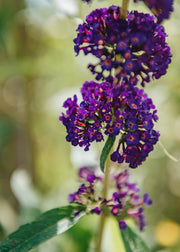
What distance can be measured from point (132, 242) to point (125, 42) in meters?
1.01

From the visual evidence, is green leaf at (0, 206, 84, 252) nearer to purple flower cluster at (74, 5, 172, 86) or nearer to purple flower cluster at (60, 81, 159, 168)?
purple flower cluster at (60, 81, 159, 168)

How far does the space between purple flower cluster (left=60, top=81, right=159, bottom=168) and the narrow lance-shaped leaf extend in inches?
18.2

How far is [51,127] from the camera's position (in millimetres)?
3670

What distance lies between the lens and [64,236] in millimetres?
2621

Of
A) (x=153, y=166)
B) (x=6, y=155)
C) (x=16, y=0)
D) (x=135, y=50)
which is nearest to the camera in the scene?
(x=135, y=50)

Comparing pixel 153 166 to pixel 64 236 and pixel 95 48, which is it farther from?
pixel 95 48

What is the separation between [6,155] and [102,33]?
113 inches

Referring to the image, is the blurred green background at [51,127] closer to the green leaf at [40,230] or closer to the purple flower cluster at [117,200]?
the purple flower cluster at [117,200]

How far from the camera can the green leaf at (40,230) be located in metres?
1.42

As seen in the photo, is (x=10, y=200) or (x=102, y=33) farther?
(x=10, y=200)

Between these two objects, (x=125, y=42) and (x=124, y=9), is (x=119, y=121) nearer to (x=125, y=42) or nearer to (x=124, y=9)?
(x=125, y=42)

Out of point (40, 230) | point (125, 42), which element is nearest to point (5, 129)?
point (40, 230)

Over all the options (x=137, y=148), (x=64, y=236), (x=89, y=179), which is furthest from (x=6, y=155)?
(x=137, y=148)

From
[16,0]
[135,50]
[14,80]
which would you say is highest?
[16,0]
